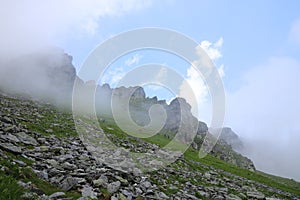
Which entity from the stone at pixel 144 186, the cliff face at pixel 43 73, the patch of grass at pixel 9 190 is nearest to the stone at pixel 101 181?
the stone at pixel 144 186

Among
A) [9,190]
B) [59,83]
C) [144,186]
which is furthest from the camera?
[59,83]

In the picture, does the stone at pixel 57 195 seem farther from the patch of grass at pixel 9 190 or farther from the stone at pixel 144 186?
the stone at pixel 144 186

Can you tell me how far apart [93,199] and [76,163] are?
5372mm

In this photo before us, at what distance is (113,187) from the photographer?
12938 mm

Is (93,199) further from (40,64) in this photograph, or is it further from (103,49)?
(40,64)

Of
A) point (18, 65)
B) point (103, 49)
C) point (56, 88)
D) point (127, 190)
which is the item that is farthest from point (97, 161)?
point (18, 65)

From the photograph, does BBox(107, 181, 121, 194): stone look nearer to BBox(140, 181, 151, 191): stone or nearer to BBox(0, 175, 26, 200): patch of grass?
BBox(140, 181, 151, 191): stone

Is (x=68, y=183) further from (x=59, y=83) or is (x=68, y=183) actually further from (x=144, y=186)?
(x=59, y=83)

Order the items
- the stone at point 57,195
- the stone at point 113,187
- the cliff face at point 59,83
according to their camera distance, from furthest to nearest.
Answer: the cliff face at point 59,83
the stone at point 113,187
the stone at point 57,195

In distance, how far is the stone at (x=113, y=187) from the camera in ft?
41.6

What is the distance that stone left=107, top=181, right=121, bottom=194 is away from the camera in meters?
12.7

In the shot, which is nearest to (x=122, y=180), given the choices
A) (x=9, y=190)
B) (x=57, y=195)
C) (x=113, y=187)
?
(x=113, y=187)

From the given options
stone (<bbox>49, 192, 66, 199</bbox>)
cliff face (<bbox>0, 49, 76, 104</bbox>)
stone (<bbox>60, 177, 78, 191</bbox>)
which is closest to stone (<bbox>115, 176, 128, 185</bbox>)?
stone (<bbox>60, 177, 78, 191</bbox>)

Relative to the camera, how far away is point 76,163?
15.8 meters
